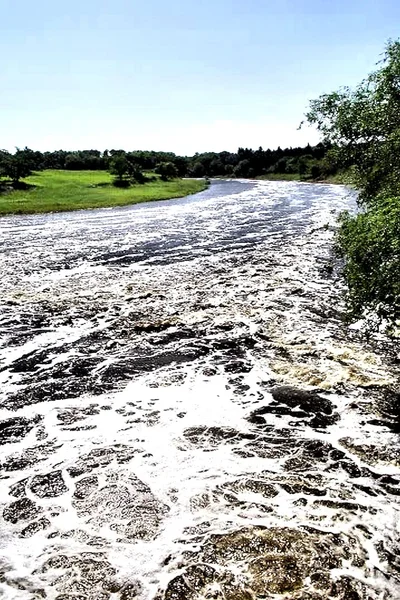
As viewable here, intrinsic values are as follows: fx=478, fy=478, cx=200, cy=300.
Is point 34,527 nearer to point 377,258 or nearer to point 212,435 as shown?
point 212,435

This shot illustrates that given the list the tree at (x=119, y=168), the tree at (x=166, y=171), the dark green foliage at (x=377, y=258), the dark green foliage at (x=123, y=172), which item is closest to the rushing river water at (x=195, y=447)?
the dark green foliage at (x=377, y=258)

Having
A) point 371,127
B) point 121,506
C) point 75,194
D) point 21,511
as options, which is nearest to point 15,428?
point 21,511

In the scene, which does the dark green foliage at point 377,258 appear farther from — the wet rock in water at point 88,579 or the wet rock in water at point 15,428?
the wet rock in water at point 15,428

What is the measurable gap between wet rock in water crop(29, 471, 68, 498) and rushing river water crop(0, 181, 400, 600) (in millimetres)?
36

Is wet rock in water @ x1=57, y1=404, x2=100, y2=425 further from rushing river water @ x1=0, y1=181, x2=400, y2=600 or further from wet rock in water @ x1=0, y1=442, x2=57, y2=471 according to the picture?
wet rock in water @ x1=0, y1=442, x2=57, y2=471

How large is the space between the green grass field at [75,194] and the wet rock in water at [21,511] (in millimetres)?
62320

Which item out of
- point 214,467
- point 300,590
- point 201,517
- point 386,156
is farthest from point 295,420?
point 386,156

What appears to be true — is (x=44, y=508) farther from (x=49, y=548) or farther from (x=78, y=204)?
(x=78, y=204)

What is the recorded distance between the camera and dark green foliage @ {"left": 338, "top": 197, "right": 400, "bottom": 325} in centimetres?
1230

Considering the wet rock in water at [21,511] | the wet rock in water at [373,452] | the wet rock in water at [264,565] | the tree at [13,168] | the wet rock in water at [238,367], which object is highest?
the tree at [13,168]

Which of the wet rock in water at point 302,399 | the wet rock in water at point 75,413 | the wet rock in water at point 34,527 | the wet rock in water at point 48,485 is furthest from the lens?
the wet rock in water at point 302,399

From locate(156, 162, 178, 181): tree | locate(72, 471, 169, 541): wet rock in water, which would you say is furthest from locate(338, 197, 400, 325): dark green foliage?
locate(156, 162, 178, 181): tree

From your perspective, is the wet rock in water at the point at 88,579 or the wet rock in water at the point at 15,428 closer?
the wet rock in water at the point at 88,579

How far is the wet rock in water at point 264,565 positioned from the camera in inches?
305
